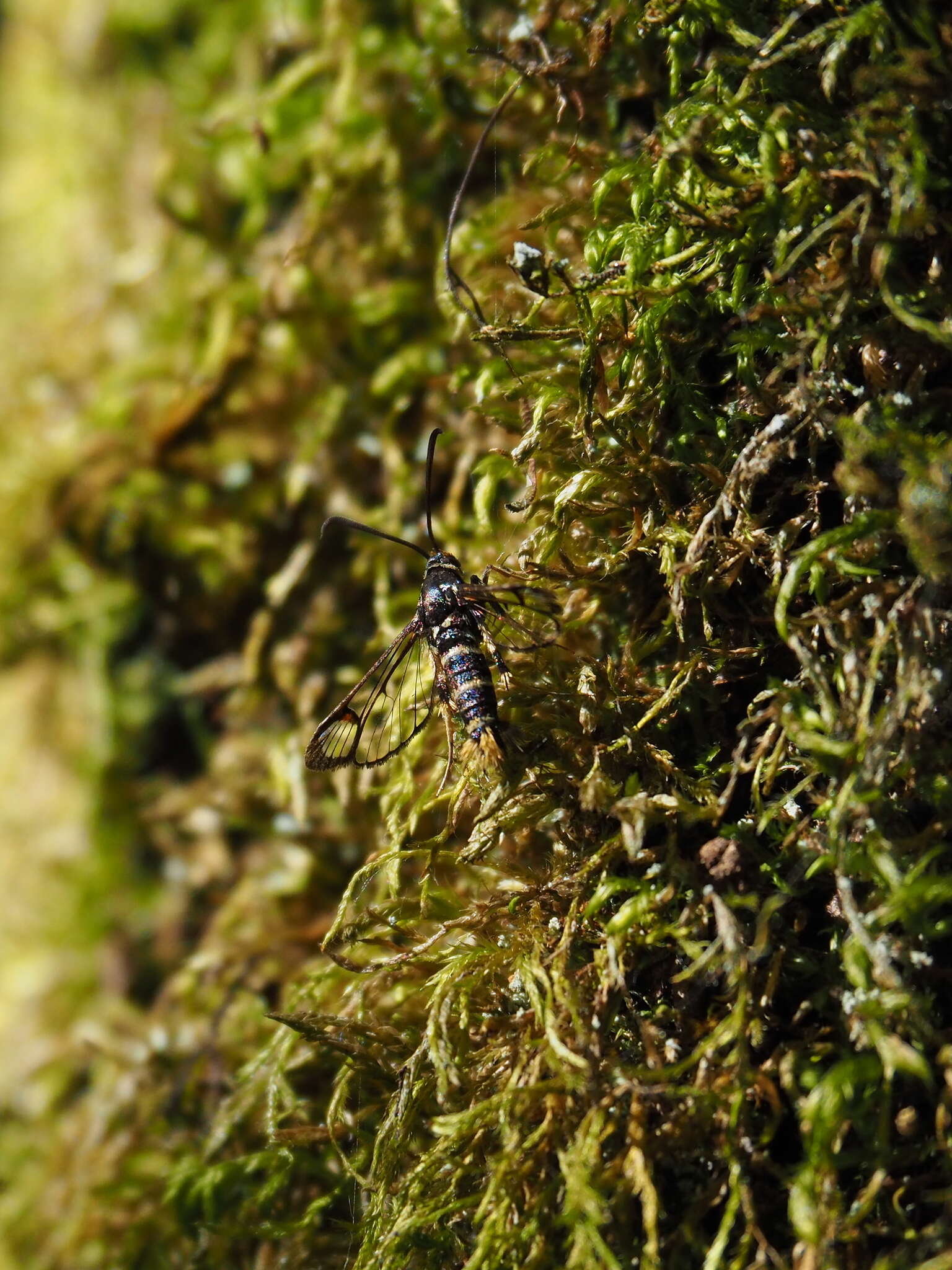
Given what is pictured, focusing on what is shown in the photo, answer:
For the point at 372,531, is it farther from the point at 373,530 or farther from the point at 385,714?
the point at 385,714

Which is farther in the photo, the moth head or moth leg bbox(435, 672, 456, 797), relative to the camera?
the moth head

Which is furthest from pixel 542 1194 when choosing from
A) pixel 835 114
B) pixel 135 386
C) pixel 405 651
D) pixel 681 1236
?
pixel 135 386

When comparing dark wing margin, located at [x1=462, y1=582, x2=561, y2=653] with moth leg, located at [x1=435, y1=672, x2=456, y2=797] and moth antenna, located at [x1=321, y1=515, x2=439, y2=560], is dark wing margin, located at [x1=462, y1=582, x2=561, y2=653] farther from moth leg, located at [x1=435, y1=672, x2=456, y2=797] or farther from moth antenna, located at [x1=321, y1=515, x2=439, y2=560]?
moth antenna, located at [x1=321, y1=515, x2=439, y2=560]

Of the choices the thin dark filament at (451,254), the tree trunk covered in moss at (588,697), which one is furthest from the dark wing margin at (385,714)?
the thin dark filament at (451,254)

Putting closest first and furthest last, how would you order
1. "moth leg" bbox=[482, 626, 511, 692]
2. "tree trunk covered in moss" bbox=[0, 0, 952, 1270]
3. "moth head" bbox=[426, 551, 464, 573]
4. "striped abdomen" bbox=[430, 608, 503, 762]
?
"tree trunk covered in moss" bbox=[0, 0, 952, 1270] → "striped abdomen" bbox=[430, 608, 503, 762] → "moth leg" bbox=[482, 626, 511, 692] → "moth head" bbox=[426, 551, 464, 573]

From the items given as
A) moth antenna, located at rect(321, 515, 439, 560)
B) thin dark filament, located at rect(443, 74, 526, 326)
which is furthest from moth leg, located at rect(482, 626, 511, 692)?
thin dark filament, located at rect(443, 74, 526, 326)

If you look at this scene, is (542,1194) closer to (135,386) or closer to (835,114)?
(835,114)

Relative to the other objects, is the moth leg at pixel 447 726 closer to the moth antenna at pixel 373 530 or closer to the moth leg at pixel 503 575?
the moth leg at pixel 503 575
